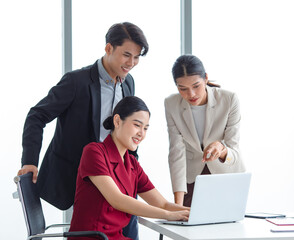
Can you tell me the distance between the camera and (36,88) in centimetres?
369

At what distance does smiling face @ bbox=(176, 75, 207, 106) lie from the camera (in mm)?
2404

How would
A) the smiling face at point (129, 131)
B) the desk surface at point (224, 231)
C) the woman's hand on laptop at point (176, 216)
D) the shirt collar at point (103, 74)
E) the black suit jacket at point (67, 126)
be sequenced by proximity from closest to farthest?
the desk surface at point (224, 231)
the woman's hand on laptop at point (176, 216)
the smiling face at point (129, 131)
the black suit jacket at point (67, 126)
the shirt collar at point (103, 74)

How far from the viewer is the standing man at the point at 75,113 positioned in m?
2.36

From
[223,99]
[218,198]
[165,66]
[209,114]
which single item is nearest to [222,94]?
[223,99]

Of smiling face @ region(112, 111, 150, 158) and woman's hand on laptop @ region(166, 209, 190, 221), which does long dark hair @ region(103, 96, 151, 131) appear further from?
woman's hand on laptop @ region(166, 209, 190, 221)

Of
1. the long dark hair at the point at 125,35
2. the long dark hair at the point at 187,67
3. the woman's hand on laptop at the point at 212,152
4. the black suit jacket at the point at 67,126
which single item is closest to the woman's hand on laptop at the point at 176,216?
the woman's hand on laptop at the point at 212,152

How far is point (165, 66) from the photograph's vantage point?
12.8 feet

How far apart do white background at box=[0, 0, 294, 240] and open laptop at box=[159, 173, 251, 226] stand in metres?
1.91

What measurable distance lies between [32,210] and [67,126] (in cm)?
51

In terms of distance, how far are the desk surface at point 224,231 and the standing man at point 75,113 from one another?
565 mm

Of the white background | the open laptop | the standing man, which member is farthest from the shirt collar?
the white background

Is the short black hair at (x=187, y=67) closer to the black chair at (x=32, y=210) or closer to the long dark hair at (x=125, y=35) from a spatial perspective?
the long dark hair at (x=125, y=35)

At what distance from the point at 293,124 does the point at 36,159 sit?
253 cm

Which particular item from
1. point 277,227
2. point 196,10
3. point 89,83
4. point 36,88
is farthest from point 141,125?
point 196,10
